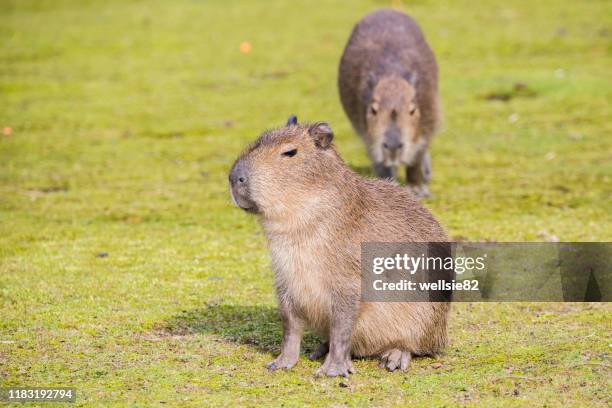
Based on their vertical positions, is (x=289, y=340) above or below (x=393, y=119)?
below

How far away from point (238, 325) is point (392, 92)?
13.3ft

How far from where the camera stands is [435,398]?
480 centimetres

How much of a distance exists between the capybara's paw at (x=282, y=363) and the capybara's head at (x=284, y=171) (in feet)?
2.54

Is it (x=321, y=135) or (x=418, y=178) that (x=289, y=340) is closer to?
(x=321, y=135)

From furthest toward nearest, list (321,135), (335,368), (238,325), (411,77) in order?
(411,77) → (238,325) → (321,135) → (335,368)

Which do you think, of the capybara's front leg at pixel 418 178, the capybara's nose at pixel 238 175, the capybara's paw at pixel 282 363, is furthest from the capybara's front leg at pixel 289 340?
the capybara's front leg at pixel 418 178

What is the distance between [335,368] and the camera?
16.9ft

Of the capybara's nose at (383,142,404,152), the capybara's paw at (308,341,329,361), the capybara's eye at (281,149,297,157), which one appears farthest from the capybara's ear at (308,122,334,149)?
the capybara's nose at (383,142,404,152)

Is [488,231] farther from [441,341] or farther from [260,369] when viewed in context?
[260,369]

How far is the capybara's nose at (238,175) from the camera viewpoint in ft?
17.1

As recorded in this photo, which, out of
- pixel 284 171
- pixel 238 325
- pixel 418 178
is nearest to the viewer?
pixel 284 171

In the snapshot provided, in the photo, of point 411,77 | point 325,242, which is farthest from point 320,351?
point 411,77

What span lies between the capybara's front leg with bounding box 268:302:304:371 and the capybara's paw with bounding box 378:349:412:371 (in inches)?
18.3

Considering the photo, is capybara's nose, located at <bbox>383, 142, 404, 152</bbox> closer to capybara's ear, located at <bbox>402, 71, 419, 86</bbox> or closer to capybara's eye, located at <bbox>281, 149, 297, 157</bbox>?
capybara's ear, located at <bbox>402, 71, 419, 86</bbox>
